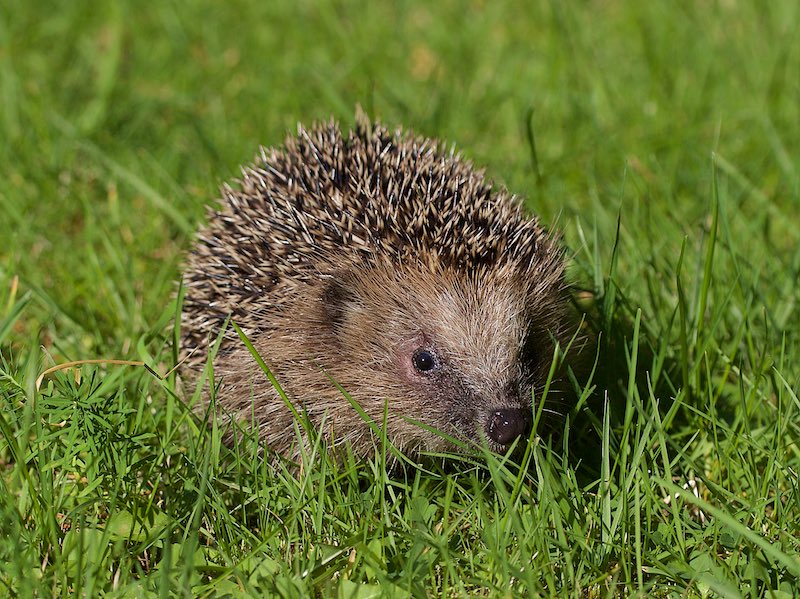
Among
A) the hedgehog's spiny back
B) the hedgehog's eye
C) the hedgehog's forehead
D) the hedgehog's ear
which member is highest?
the hedgehog's spiny back

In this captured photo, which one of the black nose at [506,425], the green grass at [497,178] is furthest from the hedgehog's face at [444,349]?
the green grass at [497,178]

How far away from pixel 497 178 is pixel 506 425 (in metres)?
2.52

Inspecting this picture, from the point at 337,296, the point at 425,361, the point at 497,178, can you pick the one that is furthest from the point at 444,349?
the point at 497,178

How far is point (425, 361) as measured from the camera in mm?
3586

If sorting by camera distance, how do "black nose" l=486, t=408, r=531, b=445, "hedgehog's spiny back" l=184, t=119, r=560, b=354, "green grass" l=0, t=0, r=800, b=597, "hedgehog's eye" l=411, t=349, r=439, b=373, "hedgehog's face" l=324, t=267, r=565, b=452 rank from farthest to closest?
"hedgehog's spiny back" l=184, t=119, r=560, b=354 → "hedgehog's eye" l=411, t=349, r=439, b=373 → "hedgehog's face" l=324, t=267, r=565, b=452 → "black nose" l=486, t=408, r=531, b=445 → "green grass" l=0, t=0, r=800, b=597

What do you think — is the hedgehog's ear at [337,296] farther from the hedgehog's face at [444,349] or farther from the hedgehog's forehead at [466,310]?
the hedgehog's forehead at [466,310]

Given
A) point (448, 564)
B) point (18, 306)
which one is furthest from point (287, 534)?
point (18, 306)

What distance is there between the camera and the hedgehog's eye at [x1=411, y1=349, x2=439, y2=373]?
11.7ft

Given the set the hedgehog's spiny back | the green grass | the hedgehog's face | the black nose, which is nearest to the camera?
the green grass

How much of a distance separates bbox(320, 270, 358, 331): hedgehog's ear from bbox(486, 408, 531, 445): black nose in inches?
29.4

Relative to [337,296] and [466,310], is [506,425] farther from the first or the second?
[337,296]

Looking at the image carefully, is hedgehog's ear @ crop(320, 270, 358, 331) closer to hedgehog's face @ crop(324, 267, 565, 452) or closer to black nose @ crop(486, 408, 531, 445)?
hedgehog's face @ crop(324, 267, 565, 452)

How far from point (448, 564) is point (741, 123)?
4345 mm

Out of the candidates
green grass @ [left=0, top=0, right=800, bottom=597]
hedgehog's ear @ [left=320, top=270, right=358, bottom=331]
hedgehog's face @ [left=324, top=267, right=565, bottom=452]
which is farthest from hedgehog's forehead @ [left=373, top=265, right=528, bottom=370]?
green grass @ [left=0, top=0, right=800, bottom=597]
